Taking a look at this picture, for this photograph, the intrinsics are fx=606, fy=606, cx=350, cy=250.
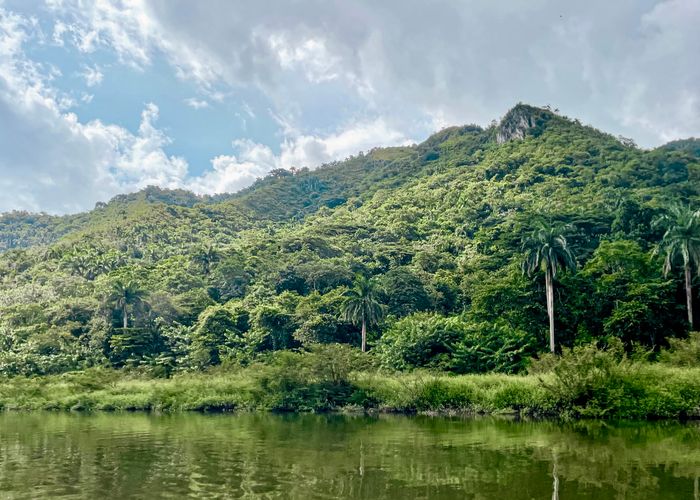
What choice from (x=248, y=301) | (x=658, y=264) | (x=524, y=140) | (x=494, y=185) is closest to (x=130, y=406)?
(x=248, y=301)

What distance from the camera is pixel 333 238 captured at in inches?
4983

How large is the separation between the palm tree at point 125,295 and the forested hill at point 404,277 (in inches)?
9.7

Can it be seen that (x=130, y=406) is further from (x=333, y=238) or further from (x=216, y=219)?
(x=216, y=219)

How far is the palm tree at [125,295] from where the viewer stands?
3561 inches

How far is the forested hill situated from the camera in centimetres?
6219

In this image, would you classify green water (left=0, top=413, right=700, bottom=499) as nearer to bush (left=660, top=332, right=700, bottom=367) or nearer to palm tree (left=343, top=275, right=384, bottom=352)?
bush (left=660, top=332, right=700, bottom=367)

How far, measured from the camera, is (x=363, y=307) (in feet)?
249

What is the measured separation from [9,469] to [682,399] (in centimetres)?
3844

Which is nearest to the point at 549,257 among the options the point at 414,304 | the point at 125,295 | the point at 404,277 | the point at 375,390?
the point at 375,390

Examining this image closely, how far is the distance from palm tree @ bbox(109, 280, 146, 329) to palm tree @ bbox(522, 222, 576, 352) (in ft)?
194

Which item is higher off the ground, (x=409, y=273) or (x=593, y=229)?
(x=593, y=229)

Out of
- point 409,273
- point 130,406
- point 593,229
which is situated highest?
point 593,229

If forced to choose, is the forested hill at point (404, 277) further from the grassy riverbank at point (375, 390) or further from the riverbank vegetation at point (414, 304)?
the grassy riverbank at point (375, 390)

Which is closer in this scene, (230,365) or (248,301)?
(230,365)
